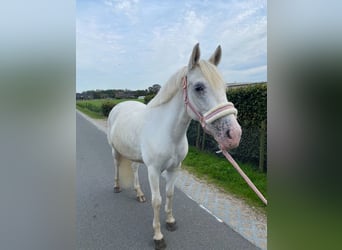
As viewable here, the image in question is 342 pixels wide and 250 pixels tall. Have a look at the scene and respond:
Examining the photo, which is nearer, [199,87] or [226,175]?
[199,87]

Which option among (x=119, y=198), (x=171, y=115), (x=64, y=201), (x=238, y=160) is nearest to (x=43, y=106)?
(x=64, y=201)

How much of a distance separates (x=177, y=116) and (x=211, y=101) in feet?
1.85

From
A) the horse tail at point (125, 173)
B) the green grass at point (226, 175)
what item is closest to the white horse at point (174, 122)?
the horse tail at point (125, 173)

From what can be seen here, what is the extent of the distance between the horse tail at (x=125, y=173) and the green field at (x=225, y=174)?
1146 mm

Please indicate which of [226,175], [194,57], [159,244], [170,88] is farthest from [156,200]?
[226,175]

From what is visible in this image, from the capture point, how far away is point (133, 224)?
284 centimetres

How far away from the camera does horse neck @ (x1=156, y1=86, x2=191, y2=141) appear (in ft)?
6.95

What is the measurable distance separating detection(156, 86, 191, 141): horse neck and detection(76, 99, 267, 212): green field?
1.21m

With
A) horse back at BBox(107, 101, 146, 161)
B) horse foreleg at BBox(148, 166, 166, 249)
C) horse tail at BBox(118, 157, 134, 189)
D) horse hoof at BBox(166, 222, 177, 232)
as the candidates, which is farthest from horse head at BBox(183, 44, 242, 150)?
horse tail at BBox(118, 157, 134, 189)

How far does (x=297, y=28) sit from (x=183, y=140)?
68.1 inches

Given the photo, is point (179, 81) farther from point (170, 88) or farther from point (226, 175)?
point (226, 175)

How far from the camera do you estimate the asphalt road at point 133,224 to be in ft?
8.02

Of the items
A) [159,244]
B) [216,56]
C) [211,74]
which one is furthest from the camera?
[159,244]

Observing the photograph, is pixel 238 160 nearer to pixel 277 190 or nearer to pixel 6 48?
pixel 277 190
